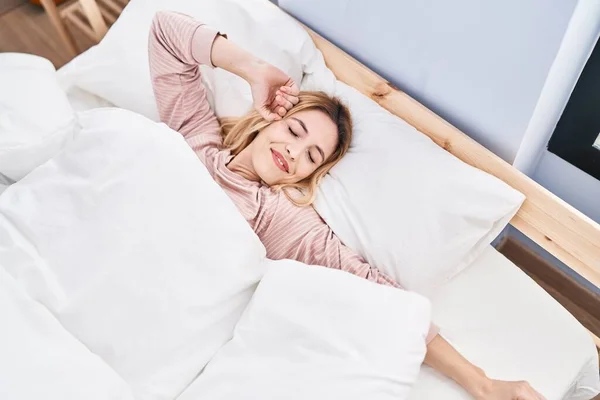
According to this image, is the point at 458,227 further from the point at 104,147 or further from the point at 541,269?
the point at 104,147

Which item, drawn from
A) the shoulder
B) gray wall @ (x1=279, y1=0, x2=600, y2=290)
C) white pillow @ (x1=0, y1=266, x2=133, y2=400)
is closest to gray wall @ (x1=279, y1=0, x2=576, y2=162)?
gray wall @ (x1=279, y1=0, x2=600, y2=290)

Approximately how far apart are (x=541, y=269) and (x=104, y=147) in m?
1.03

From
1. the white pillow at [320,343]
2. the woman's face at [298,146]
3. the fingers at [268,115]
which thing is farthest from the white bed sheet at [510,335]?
the fingers at [268,115]

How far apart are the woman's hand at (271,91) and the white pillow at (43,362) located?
1.85ft

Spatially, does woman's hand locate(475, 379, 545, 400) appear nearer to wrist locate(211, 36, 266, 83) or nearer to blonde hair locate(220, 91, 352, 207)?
blonde hair locate(220, 91, 352, 207)

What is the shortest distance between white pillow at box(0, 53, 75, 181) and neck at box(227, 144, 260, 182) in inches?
13.4

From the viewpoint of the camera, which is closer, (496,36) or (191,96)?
(496,36)

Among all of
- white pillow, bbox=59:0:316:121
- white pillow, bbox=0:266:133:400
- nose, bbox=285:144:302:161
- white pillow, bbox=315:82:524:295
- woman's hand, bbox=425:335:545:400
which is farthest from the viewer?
white pillow, bbox=59:0:316:121

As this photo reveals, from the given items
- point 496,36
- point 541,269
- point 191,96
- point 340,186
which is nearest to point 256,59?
point 191,96

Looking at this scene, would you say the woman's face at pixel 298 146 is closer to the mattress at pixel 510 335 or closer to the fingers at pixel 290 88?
the fingers at pixel 290 88

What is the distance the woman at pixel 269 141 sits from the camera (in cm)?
101

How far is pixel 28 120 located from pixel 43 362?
0.55 m

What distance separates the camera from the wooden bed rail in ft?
2.83

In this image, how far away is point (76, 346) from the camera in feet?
2.47
